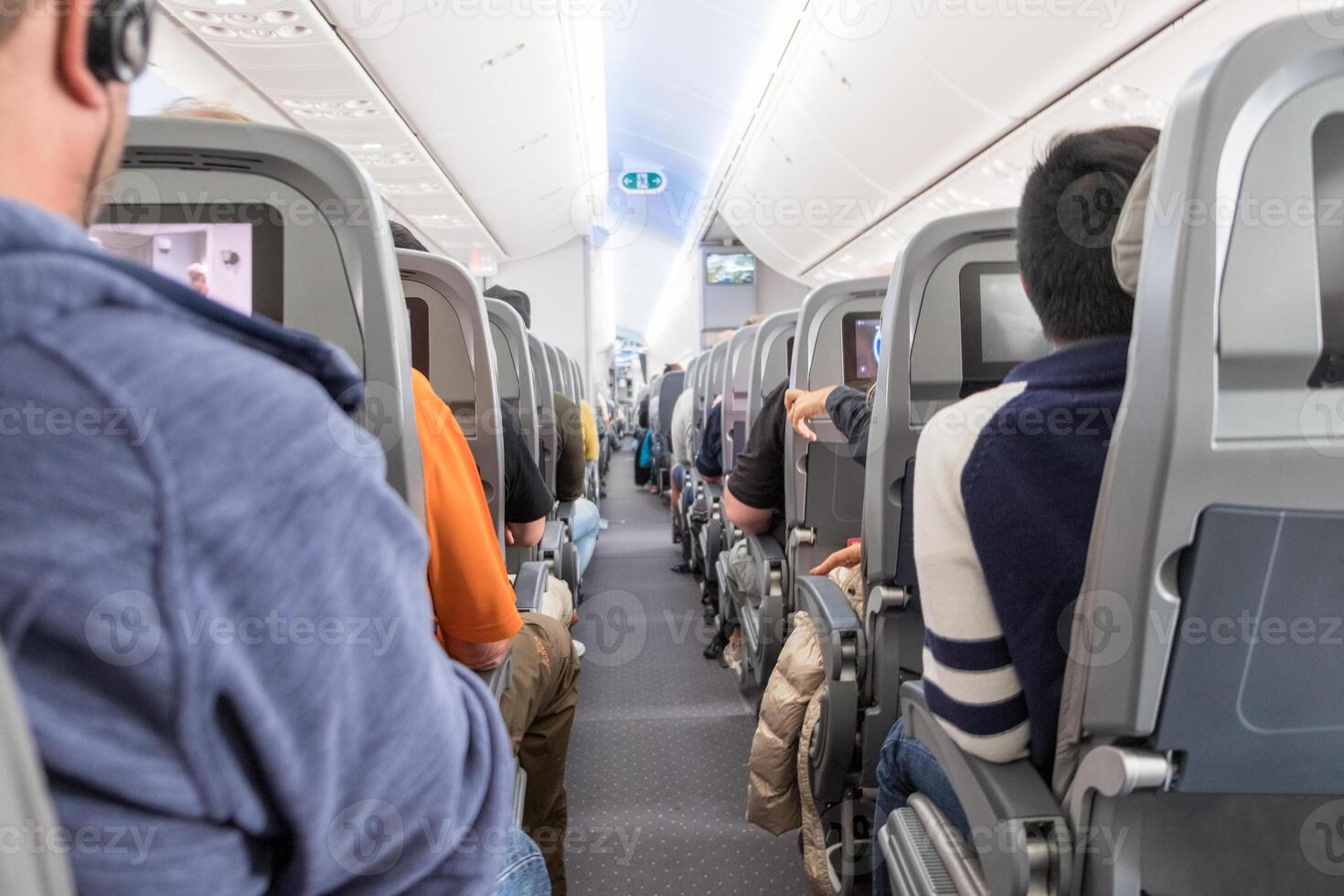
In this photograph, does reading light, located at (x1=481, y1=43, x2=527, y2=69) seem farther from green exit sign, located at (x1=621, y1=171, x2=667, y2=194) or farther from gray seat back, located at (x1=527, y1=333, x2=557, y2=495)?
green exit sign, located at (x1=621, y1=171, x2=667, y2=194)

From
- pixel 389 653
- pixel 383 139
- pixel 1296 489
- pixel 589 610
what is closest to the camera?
pixel 389 653

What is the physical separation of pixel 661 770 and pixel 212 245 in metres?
2.81

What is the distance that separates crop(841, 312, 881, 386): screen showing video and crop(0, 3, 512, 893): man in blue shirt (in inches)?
110

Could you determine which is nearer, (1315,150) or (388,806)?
(388,806)

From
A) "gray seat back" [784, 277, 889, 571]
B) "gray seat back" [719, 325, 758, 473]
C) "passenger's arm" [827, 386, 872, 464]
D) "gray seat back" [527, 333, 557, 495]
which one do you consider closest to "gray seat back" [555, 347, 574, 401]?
"gray seat back" [527, 333, 557, 495]

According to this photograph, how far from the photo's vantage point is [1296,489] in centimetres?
93

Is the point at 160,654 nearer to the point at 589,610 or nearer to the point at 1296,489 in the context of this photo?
the point at 1296,489

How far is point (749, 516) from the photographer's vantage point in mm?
3652

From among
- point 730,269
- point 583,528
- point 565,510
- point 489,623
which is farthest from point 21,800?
point 730,269

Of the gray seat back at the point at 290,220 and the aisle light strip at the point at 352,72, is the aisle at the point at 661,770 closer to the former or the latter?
the gray seat back at the point at 290,220

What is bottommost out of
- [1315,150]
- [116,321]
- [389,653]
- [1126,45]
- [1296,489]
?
[389,653]

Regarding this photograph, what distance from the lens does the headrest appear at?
40.4 inches

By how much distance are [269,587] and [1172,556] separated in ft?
3.16

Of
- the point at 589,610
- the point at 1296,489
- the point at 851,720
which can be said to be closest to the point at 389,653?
the point at 1296,489
